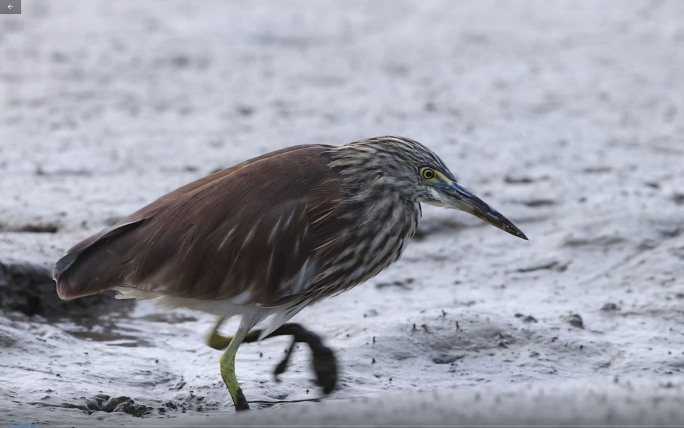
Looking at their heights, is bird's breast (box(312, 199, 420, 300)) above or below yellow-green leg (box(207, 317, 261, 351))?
above

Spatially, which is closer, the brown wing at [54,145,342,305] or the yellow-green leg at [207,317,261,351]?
the brown wing at [54,145,342,305]

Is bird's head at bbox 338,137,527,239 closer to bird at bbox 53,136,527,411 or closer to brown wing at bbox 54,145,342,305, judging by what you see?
bird at bbox 53,136,527,411

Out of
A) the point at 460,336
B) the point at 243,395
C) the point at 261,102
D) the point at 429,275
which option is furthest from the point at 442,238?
the point at 261,102

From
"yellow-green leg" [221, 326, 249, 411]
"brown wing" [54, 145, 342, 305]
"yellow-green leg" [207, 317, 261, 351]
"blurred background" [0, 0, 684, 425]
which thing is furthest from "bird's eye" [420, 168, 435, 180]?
"yellow-green leg" [207, 317, 261, 351]

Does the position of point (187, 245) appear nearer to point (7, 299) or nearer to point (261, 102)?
point (7, 299)

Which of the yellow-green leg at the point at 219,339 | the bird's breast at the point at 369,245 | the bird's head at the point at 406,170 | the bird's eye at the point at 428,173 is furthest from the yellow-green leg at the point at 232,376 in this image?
the bird's eye at the point at 428,173

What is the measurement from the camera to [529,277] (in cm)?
771

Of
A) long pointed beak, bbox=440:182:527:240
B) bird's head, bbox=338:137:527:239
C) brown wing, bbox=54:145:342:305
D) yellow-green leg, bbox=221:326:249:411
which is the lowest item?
yellow-green leg, bbox=221:326:249:411

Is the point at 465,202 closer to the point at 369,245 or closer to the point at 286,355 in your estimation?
the point at 369,245

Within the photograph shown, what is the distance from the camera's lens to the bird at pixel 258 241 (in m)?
5.61

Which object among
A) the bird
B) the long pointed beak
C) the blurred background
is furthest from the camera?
the blurred background

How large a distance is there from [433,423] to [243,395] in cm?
165

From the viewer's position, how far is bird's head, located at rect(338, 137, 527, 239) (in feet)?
19.0

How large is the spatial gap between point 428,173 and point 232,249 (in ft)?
3.40
